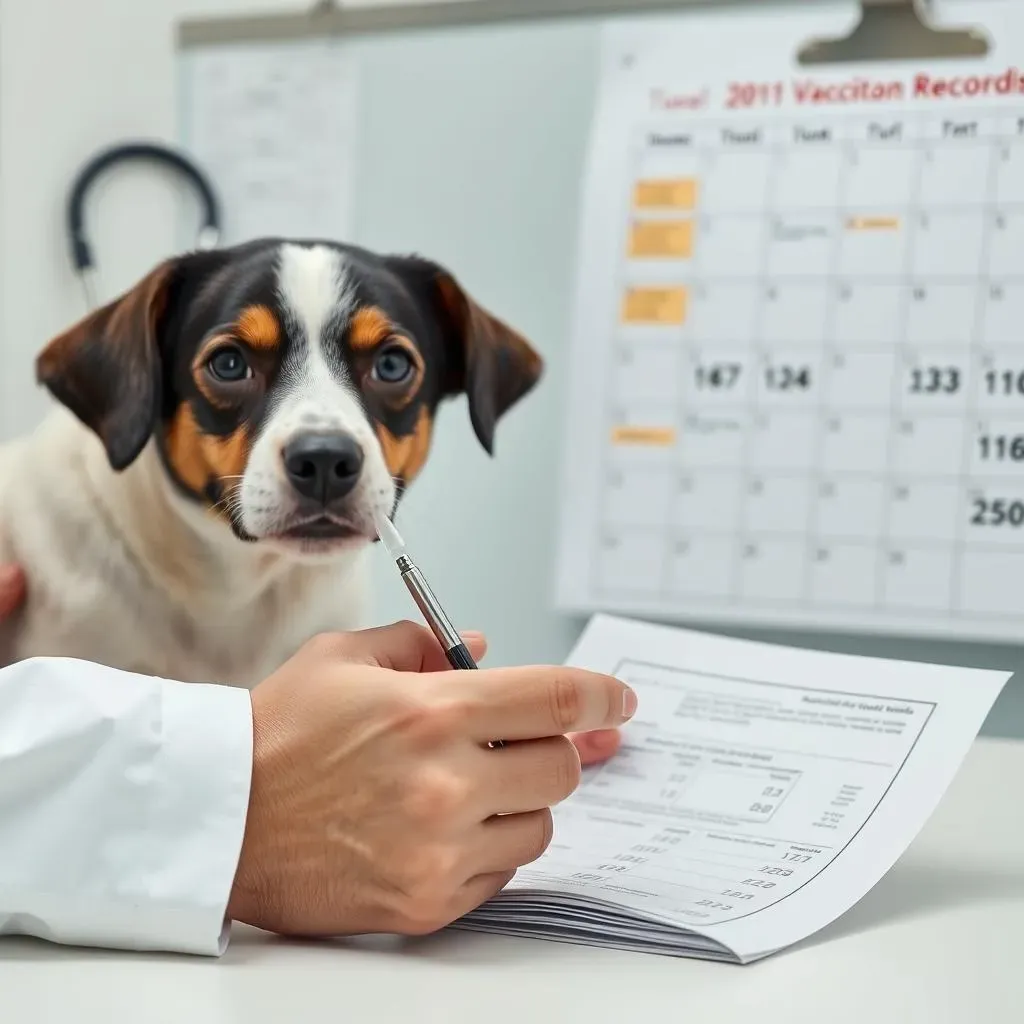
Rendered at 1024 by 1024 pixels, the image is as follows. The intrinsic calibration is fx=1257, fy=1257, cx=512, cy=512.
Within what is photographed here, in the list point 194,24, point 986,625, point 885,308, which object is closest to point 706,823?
point 986,625

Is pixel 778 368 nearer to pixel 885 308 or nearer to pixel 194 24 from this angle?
pixel 885 308

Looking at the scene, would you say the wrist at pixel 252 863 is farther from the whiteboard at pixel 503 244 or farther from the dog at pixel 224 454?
the whiteboard at pixel 503 244

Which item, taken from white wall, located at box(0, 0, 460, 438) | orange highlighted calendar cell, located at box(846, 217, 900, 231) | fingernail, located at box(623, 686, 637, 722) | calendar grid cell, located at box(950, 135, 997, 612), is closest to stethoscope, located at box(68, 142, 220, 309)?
white wall, located at box(0, 0, 460, 438)

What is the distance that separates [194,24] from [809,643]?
876 mm

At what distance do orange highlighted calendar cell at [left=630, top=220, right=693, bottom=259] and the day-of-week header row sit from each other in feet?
0.23

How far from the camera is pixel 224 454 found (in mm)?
751

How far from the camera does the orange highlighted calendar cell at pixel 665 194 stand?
3.69ft

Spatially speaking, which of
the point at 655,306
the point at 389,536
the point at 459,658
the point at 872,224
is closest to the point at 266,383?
the point at 389,536

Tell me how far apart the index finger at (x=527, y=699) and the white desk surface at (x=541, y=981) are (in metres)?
0.10

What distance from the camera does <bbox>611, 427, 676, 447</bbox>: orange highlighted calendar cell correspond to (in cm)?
112

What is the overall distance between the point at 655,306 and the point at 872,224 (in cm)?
20

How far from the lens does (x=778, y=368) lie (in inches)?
43.1

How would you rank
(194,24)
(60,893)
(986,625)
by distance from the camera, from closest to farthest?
(60,893) → (986,625) → (194,24)

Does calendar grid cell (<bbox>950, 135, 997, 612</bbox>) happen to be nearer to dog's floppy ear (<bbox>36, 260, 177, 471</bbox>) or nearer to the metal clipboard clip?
the metal clipboard clip
